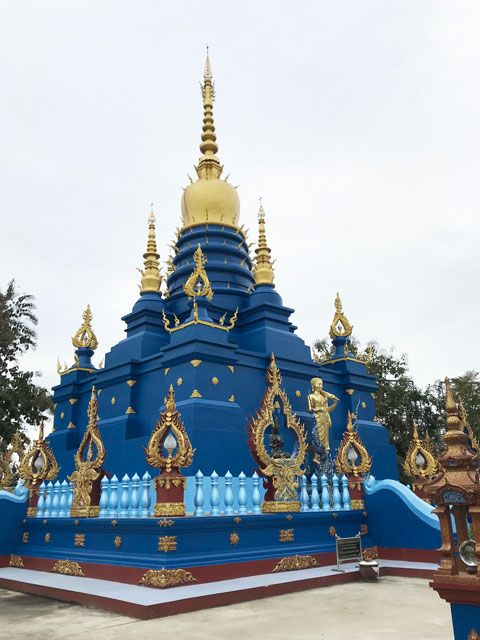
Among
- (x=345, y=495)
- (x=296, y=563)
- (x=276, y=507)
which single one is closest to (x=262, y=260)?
(x=345, y=495)

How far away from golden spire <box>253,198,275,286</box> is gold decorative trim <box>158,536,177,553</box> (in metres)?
14.0

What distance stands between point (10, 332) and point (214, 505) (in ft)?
72.0

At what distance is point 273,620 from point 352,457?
20.5ft

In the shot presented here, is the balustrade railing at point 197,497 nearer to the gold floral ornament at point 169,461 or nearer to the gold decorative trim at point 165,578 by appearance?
the gold floral ornament at point 169,461

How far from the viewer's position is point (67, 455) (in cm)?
2192

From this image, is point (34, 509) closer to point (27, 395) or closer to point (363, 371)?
point (363, 371)

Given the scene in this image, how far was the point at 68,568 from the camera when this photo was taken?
11.7 meters

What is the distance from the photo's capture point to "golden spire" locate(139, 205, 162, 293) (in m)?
24.1

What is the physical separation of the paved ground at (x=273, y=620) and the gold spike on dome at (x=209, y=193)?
59.7ft

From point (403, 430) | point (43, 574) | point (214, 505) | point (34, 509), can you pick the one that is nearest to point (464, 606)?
point (214, 505)

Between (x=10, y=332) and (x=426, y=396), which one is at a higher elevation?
(x=10, y=332)

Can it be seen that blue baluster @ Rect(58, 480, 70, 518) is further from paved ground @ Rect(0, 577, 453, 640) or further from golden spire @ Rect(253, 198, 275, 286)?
golden spire @ Rect(253, 198, 275, 286)

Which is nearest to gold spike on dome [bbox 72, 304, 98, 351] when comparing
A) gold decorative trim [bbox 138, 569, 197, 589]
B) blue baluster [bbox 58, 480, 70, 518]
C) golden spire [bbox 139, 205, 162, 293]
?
golden spire [bbox 139, 205, 162, 293]

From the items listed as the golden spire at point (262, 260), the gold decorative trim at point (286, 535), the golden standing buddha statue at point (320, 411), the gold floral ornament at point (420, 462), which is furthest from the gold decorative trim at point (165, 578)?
the golden spire at point (262, 260)
